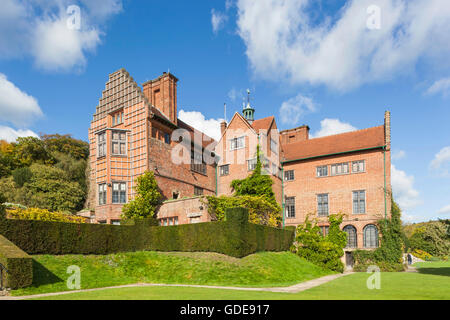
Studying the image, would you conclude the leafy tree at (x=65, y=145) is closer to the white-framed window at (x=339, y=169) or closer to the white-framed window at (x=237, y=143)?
the white-framed window at (x=237, y=143)

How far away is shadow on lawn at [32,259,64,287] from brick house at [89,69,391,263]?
11115mm

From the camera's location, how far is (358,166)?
32875 millimetres

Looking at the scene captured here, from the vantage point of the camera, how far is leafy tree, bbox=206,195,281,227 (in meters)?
25.3

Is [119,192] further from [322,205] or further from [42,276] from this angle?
[322,205]

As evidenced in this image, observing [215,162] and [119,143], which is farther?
[215,162]

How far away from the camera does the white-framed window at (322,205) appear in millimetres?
34000

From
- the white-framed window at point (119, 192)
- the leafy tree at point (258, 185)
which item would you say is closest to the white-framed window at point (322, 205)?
the leafy tree at point (258, 185)

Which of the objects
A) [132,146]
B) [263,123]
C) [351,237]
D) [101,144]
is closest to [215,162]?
[263,123]

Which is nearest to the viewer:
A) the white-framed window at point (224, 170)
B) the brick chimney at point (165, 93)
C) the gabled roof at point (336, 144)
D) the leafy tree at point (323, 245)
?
the leafy tree at point (323, 245)

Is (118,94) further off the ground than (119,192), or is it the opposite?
(118,94)

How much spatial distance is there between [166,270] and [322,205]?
20.1 meters

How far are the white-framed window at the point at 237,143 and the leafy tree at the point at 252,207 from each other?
6764mm

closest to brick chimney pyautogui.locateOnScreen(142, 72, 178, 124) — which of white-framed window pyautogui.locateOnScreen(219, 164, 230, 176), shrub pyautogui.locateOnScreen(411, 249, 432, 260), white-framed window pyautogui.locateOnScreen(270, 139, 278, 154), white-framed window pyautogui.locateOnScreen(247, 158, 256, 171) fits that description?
white-framed window pyautogui.locateOnScreen(219, 164, 230, 176)

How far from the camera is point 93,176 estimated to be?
29578 mm
